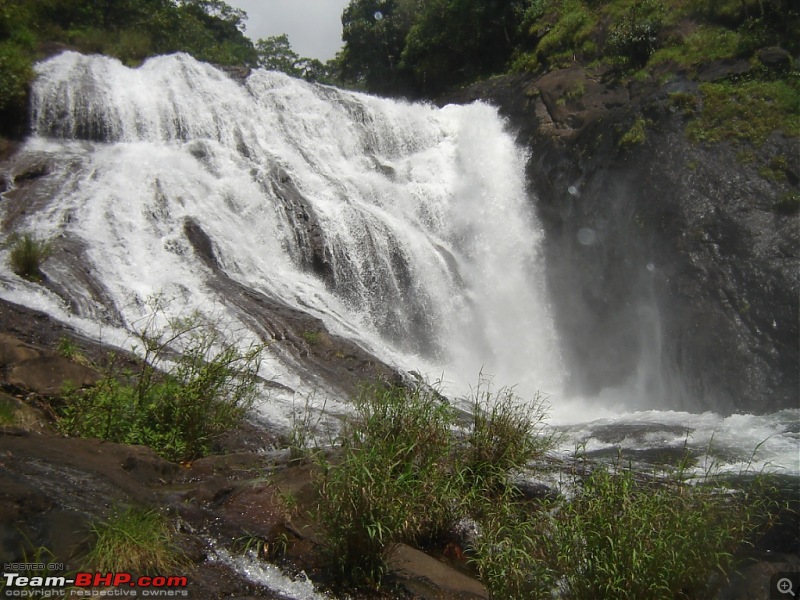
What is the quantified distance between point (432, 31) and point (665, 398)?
56.3 feet

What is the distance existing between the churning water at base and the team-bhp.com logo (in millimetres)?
3629

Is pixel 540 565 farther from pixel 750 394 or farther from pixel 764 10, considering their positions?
pixel 764 10

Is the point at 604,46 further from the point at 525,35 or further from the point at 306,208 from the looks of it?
the point at 306,208

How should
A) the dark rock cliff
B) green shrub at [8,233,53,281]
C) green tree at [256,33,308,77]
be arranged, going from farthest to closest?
green tree at [256,33,308,77]
the dark rock cliff
green shrub at [8,233,53,281]

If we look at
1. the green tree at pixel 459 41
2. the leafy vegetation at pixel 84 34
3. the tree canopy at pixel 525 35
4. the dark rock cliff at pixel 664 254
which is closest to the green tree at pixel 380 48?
the tree canopy at pixel 525 35

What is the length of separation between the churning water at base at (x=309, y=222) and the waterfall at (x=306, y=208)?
4cm

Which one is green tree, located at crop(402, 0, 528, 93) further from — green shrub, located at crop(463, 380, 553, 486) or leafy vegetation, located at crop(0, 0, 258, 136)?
green shrub, located at crop(463, 380, 553, 486)

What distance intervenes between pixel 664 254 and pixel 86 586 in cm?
1186

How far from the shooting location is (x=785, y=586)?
13.3ft

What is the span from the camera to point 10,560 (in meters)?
3.39

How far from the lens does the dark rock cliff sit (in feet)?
37.0

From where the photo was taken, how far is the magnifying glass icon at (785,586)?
404cm

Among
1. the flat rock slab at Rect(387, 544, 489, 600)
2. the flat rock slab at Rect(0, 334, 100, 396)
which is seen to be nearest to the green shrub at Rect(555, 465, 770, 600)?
the flat rock slab at Rect(387, 544, 489, 600)

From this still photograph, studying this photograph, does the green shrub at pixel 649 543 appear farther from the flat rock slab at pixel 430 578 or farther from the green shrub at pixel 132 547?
the green shrub at pixel 132 547
